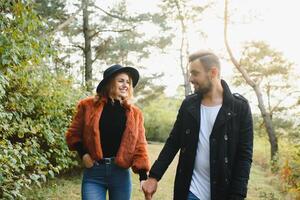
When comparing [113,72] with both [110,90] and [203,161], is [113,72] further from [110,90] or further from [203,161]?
[203,161]

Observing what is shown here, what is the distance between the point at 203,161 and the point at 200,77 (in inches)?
28.3

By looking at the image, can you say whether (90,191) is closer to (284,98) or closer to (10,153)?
(10,153)

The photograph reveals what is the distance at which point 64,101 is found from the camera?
7484 mm

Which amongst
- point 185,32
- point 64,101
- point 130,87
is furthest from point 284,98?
point 130,87

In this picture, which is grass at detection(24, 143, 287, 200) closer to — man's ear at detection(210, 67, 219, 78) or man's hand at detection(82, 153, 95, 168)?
man's hand at detection(82, 153, 95, 168)

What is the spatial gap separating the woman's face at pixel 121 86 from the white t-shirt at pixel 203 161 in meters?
1.02

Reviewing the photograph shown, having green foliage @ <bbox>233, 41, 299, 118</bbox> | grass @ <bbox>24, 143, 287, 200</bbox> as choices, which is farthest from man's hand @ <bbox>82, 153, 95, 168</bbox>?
green foliage @ <bbox>233, 41, 299, 118</bbox>

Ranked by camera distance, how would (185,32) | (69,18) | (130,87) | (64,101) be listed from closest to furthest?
(130,87)
(64,101)
(69,18)
(185,32)

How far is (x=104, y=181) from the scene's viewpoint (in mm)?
3836

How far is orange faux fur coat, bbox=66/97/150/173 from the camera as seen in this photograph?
150 inches

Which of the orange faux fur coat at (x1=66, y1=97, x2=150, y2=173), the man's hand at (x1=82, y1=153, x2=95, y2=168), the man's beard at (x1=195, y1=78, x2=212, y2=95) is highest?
the man's beard at (x1=195, y1=78, x2=212, y2=95)

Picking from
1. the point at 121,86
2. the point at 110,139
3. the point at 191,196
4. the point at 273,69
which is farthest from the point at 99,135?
the point at 273,69

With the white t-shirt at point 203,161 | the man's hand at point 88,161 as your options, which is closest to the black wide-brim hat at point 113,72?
the man's hand at point 88,161

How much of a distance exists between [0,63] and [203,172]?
2.22m
